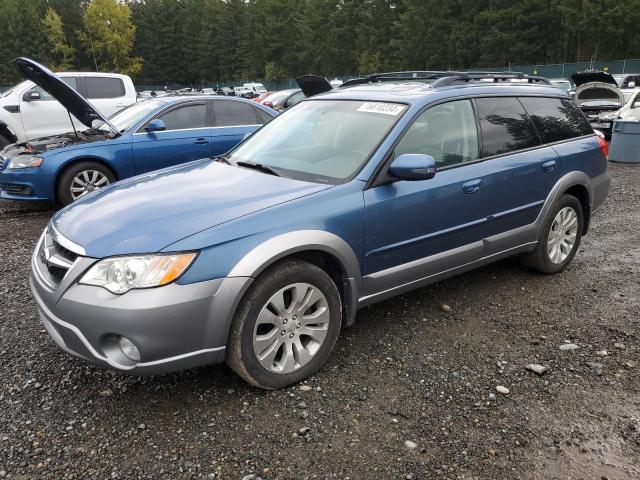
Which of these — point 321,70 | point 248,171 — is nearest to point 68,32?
point 321,70

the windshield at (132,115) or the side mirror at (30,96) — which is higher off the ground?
the side mirror at (30,96)

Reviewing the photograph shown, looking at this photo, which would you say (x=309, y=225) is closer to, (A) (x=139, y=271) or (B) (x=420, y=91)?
(A) (x=139, y=271)

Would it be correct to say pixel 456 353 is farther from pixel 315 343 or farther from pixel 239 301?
pixel 239 301

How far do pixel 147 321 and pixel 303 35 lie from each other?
2884 inches

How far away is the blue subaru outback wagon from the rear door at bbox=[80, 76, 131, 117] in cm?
799

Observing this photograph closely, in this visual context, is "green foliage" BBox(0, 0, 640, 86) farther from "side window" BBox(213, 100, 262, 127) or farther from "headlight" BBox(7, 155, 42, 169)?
"headlight" BBox(7, 155, 42, 169)

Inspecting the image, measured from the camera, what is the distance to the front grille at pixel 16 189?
21.5 feet

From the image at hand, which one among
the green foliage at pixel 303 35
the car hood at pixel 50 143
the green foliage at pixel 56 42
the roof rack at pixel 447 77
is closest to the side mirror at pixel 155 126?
the car hood at pixel 50 143

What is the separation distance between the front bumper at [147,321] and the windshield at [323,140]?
1103 mm

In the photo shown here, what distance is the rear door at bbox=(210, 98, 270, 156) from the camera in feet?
25.0

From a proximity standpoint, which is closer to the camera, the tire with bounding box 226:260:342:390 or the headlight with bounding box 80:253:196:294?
the headlight with bounding box 80:253:196:294

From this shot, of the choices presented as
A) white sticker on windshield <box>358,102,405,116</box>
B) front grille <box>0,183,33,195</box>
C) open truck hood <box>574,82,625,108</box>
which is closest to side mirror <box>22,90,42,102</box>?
front grille <box>0,183,33,195</box>

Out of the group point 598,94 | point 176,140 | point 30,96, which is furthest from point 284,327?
point 598,94

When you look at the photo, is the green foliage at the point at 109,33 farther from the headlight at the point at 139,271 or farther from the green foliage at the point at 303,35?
the headlight at the point at 139,271
